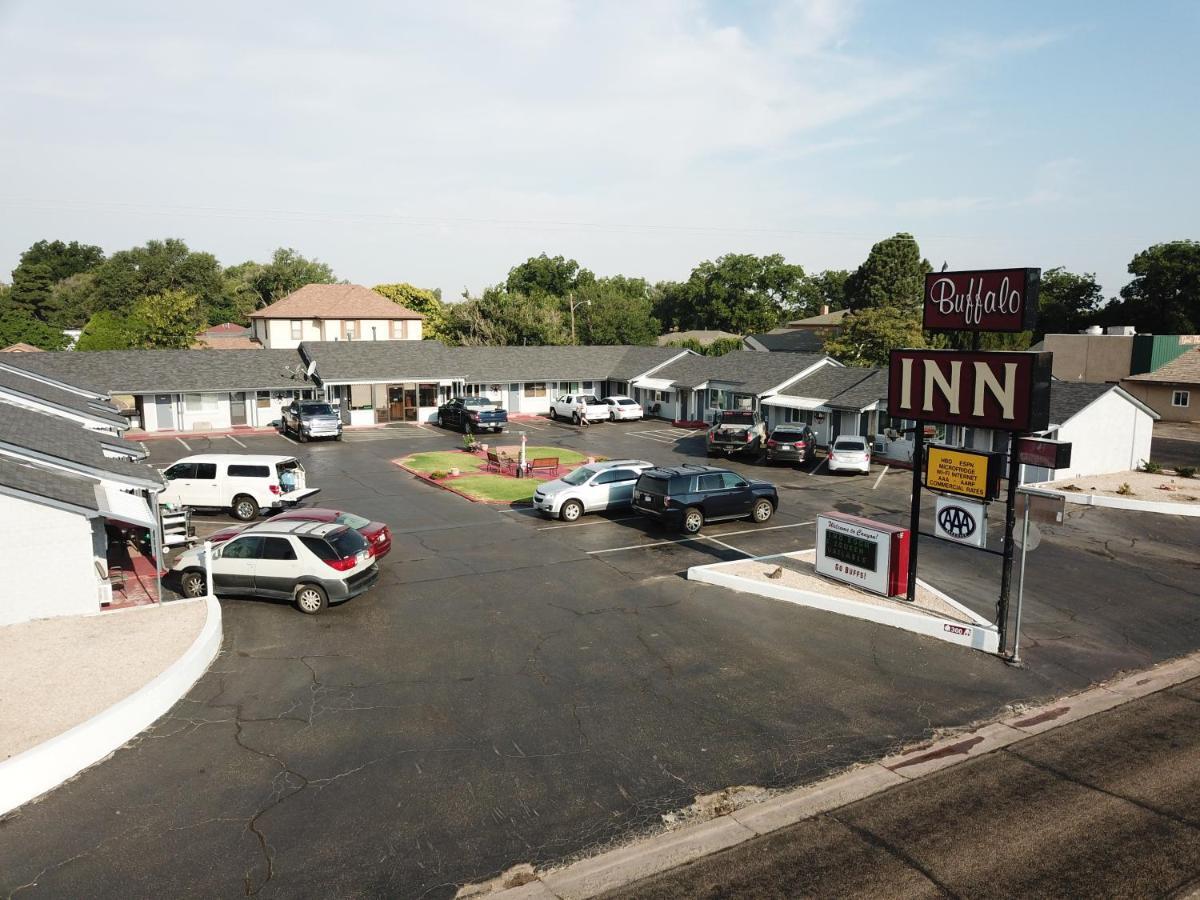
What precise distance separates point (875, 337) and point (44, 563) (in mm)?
47375

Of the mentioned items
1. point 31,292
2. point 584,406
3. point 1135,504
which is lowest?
point 1135,504

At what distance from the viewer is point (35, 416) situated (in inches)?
867

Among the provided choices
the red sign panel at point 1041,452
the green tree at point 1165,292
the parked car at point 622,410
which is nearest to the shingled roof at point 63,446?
the red sign panel at point 1041,452

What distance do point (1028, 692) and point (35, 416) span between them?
24.2 meters

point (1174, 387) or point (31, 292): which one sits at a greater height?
point (31, 292)

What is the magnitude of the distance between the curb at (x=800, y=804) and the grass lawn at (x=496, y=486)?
58.8ft

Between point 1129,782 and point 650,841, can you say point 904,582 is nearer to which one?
point 1129,782

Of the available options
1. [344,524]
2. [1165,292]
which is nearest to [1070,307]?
[1165,292]

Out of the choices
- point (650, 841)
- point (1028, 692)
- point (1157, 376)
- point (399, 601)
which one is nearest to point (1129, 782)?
point (1028, 692)

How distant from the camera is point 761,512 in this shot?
2419 centimetres

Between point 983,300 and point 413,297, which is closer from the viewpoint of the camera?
point 983,300

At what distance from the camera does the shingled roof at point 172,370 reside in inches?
1700

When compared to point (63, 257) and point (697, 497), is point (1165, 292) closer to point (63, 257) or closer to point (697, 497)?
point (697, 497)

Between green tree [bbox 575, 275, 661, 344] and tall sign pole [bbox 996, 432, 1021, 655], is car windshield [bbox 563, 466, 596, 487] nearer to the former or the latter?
tall sign pole [bbox 996, 432, 1021, 655]
